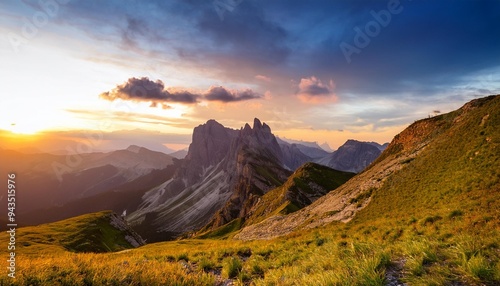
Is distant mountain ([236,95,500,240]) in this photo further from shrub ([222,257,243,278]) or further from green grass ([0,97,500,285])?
shrub ([222,257,243,278])

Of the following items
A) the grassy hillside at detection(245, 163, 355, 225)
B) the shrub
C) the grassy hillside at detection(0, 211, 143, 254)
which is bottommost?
the grassy hillside at detection(0, 211, 143, 254)

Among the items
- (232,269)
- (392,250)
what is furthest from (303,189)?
(392,250)

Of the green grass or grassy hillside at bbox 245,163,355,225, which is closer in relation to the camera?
the green grass

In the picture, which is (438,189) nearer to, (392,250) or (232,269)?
(392,250)

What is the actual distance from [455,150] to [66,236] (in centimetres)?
9088

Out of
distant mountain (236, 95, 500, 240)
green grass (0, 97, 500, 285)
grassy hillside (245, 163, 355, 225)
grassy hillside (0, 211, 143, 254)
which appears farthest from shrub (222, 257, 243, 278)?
grassy hillside (245, 163, 355, 225)

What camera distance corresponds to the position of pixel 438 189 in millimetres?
30422

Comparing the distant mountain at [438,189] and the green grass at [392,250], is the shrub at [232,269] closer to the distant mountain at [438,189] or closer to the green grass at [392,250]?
the green grass at [392,250]

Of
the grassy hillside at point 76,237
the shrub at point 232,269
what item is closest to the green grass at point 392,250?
the shrub at point 232,269

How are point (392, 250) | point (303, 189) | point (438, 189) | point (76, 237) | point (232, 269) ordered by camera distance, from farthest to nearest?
1. point (303, 189)
2. point (76, 237)
3. point (438, 189)
4. point (232, 269)
5. point (392, 250)

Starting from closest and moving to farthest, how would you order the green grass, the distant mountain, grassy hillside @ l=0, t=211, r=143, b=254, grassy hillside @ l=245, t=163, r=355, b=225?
the green grass → the distant mountain → grassy hillside @ l=0, t=211, r=143, b=254 → grassy hillside @ l=245, t=163, r=355, b=225

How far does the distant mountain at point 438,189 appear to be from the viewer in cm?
2167

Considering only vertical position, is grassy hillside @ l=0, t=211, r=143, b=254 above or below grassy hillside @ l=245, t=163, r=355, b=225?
below

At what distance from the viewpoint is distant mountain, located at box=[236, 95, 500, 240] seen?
71.1ft
